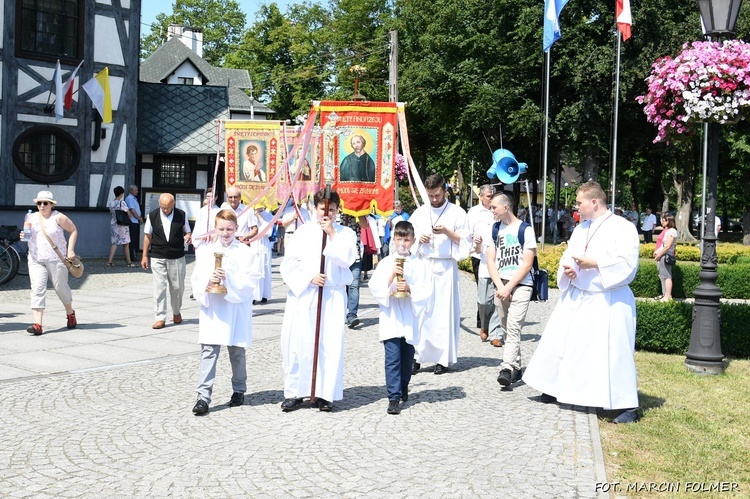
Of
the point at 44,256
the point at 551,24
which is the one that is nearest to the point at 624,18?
the point at 551,24

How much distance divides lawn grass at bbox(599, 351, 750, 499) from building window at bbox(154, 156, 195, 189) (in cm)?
1949

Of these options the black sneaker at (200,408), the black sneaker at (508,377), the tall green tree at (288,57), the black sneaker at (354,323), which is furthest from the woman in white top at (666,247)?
the tall green tree at (288,57)

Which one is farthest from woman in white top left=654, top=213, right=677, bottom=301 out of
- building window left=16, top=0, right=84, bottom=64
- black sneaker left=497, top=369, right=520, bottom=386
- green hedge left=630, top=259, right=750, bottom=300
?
building window left=16, top=0, right=84, bottom=64

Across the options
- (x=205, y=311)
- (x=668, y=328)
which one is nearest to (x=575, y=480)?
(x=205, y=311)

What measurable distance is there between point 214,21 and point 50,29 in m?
48.6

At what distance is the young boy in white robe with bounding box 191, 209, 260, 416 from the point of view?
731 centimetres

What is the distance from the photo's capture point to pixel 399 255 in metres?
7.68

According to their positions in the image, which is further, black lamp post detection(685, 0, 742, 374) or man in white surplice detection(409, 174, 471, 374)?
black lamp post detection(685, 0, 742, 374)

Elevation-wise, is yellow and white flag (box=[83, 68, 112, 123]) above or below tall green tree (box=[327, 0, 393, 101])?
below

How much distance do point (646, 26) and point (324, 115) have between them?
2870 cm

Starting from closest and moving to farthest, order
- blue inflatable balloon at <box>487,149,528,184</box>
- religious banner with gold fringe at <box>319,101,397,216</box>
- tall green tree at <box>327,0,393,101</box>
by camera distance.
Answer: religious banner with gold fringe at <box>319,101,397,216</box>
blue inflatable balloon at <box>487,149,528,184</box>
tall green tree at <box>327,0,393,101</box>

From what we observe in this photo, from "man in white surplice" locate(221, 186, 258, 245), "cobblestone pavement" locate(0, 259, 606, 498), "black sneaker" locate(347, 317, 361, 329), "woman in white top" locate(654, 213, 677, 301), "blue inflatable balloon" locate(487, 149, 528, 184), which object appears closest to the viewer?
"cobblestone pavement" locate(0, 259, 606, 498)

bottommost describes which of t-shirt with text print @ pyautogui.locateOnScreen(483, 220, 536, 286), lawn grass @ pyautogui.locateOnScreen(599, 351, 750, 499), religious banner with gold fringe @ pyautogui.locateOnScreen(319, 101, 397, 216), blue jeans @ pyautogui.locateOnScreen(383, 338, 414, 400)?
lawn grass @ pyautogui.locateOnScreen(599, 351, 750, 499)

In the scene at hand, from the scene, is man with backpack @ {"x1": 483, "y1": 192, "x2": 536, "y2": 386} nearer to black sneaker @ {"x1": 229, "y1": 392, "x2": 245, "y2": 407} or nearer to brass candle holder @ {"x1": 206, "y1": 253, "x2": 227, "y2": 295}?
black sneaker @ {"x1": 229, "y1": 392, "x2": 245, "y2": 407}
